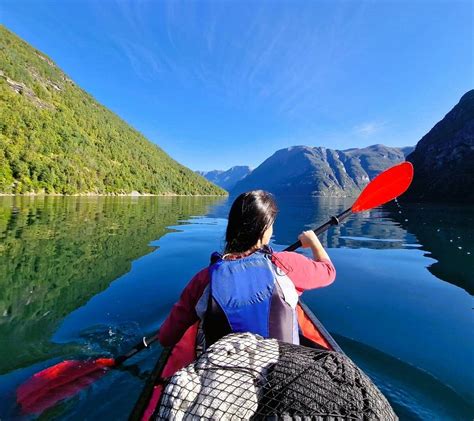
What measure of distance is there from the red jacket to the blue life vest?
177 millimetres

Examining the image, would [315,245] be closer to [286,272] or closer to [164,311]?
[286,272]

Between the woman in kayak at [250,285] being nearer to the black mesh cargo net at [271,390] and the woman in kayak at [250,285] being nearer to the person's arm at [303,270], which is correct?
the person's arm at [303,270]

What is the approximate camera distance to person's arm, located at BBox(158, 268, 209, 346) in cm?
223

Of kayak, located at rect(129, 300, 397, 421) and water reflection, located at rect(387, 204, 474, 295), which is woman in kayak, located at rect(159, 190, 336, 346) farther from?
water reflection, located at rect(387, 204, 474, 295)

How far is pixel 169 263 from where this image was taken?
9.36 meters

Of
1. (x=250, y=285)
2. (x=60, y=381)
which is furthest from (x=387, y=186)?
(x=60, y=381)

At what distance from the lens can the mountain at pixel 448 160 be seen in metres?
48.5

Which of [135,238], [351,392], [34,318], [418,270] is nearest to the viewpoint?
[351,392]

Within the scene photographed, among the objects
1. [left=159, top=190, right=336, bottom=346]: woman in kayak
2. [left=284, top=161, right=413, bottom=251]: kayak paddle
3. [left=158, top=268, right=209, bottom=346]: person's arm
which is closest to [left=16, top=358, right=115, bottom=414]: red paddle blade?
→ [left=158, top=268, right=209, bottom=346]: person's arm

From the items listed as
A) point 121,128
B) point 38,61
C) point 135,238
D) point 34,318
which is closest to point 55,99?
point 38,61

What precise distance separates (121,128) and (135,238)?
15105 cm

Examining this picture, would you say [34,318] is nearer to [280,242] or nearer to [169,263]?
[169,263]

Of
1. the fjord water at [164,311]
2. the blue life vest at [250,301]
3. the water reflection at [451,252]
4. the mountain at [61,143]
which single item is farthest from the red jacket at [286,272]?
the mountain at [61,143]

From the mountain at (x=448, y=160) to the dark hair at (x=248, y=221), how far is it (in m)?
54.7
